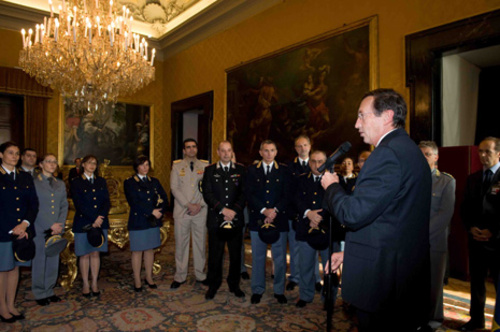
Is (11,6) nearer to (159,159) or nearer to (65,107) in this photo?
(65,107)

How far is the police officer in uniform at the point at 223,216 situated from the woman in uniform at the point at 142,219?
2.34ft

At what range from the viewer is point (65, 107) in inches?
384

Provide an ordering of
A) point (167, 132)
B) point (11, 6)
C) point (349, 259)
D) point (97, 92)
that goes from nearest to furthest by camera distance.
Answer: point (349, 259) → point (97, 92) → point (11, 6) → point (167, 132)

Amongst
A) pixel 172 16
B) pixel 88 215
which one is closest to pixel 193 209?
pixel 88 215

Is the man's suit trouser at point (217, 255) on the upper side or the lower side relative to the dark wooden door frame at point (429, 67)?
lower

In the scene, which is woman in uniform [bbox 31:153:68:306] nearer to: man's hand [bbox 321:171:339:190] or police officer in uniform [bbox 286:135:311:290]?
police officer in uniform [bbox 286:135:311:290]

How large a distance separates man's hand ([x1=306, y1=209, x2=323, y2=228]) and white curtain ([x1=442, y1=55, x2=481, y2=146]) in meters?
2.99

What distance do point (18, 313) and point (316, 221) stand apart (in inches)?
122

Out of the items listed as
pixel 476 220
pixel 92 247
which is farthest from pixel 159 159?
pixel 476 220

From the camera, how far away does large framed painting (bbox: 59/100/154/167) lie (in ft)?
32.3

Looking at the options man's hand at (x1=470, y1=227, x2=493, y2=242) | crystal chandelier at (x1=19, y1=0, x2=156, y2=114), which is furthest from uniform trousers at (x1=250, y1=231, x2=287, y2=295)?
crystal chandelier at (x1=19, y1=0, x2=156, y2=114)

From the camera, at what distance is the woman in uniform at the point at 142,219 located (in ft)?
13.4

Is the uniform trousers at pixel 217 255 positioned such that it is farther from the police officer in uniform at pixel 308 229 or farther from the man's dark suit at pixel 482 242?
the man's dark suit at pixel 482 242

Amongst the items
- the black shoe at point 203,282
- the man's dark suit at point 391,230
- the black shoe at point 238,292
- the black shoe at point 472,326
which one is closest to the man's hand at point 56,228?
the black shoe at point 203,282
